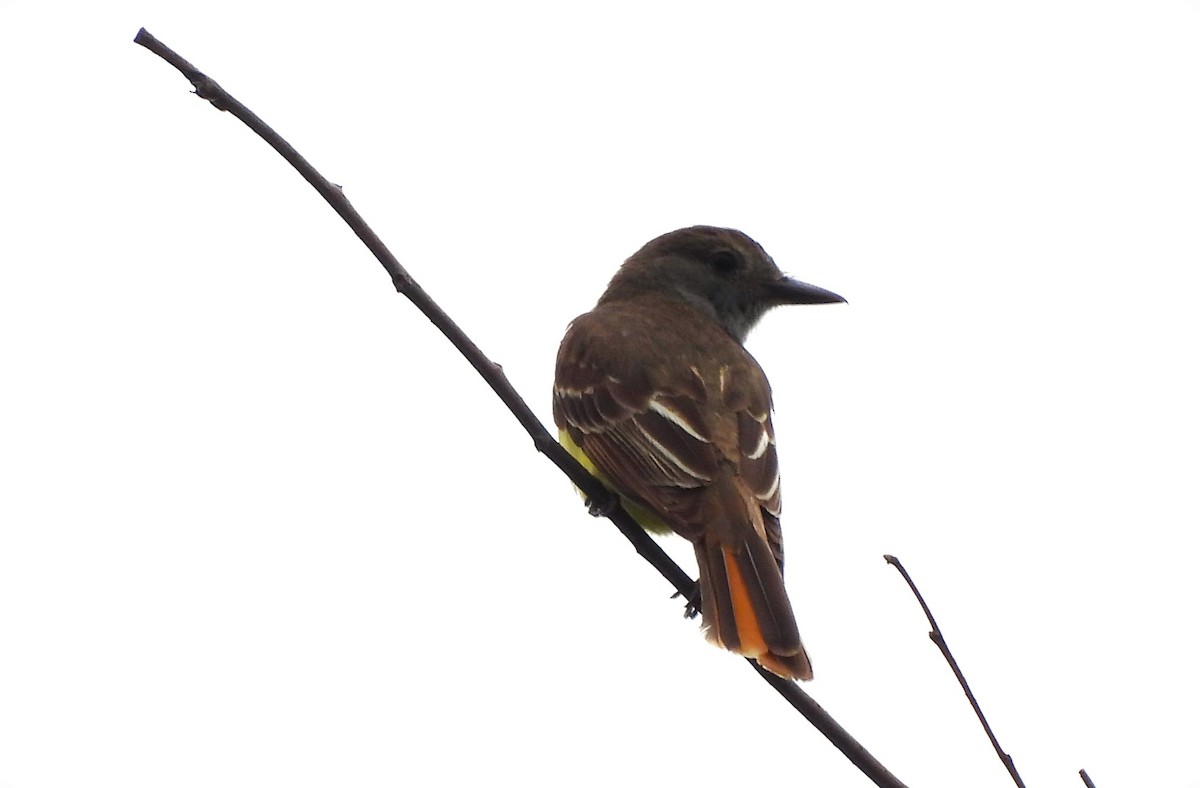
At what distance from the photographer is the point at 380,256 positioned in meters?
4.30

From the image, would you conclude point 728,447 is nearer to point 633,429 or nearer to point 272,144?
point 633,429

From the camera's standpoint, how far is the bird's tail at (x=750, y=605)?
14.3 ft

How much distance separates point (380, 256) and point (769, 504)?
197cm

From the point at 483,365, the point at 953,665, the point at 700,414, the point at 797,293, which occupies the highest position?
the point at 797,293

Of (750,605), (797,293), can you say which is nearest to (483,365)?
(750,605)

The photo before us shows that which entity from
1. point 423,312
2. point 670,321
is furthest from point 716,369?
point 423,312

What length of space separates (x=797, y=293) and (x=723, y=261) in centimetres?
45

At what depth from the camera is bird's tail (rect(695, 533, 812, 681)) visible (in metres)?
4.37

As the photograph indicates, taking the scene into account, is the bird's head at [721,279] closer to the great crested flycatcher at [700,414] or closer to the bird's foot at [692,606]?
the great crested flycatcher at [700,414]

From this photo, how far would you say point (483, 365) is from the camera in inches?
172

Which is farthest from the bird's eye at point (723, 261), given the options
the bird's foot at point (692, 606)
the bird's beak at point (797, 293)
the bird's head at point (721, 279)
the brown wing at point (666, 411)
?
the bird's foot at point (692, 606)

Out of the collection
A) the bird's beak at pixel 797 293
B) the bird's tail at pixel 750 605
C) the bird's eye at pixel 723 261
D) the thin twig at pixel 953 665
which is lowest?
the thin twig at pixel 953 665

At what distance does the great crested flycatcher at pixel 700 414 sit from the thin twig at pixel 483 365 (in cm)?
21

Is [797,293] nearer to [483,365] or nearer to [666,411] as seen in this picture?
[666,411]
